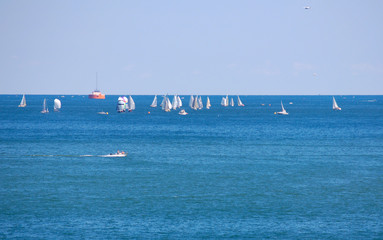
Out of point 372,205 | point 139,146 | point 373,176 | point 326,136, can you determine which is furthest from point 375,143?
point 372,205

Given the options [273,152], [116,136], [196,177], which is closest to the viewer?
[196,177]

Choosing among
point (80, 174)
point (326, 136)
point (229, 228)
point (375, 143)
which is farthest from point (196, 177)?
point (326, 136)

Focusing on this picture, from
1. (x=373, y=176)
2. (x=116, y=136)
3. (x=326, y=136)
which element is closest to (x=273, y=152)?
(x=373, y=176)

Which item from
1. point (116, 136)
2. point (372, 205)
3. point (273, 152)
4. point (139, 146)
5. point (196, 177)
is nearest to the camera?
point (372, 205)

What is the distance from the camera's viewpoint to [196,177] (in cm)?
8744

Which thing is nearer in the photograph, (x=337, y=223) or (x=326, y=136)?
(x=337, y=223)

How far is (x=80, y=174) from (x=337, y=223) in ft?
156

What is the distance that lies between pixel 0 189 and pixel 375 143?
99.7 meters

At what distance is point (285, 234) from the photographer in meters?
56.8

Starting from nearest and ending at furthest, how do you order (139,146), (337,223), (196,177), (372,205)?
(337,223)
(372,205)
(196,177)
(139,146)

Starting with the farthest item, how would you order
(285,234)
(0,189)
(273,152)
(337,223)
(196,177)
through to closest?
(273,152), (196,177), (0,189), (337,223), (285,234)

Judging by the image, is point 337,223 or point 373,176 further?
point 373,176

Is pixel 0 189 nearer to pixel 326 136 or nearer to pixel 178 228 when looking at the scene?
pixel 178 228

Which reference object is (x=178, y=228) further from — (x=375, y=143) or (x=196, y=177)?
(x=375, y=143)
